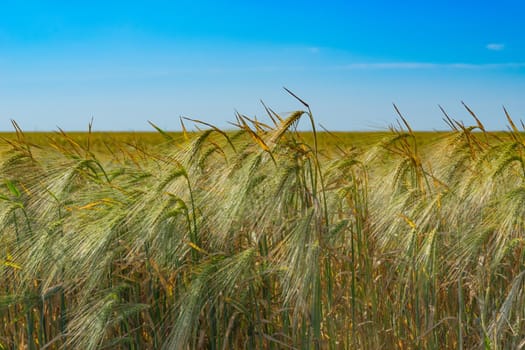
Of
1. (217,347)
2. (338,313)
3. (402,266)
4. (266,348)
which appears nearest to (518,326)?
(402,266)

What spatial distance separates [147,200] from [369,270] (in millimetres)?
1011

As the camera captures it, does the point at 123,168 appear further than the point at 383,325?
Yes

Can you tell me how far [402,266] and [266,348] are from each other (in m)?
0.70

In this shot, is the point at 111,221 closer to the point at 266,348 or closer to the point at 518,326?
the point at 266,348

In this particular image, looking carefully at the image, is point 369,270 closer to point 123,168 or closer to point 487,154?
point 487,154

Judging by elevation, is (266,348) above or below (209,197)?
below

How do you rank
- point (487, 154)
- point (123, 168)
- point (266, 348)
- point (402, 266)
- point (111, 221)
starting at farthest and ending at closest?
1. point (123, 168)
2. point (487, 154)
3. point (402, 266)
4. point (266, 348)
5. point (111, 221)

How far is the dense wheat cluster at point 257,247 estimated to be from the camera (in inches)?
85.0

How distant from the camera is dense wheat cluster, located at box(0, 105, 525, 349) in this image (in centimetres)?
216

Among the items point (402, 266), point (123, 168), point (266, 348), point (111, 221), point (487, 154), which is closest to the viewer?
point (111, 221)

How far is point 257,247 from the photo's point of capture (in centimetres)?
239

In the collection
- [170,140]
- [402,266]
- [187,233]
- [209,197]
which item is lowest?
[402,266]

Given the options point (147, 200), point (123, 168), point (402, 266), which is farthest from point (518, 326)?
point (123, 168)

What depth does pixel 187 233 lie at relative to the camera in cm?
248
